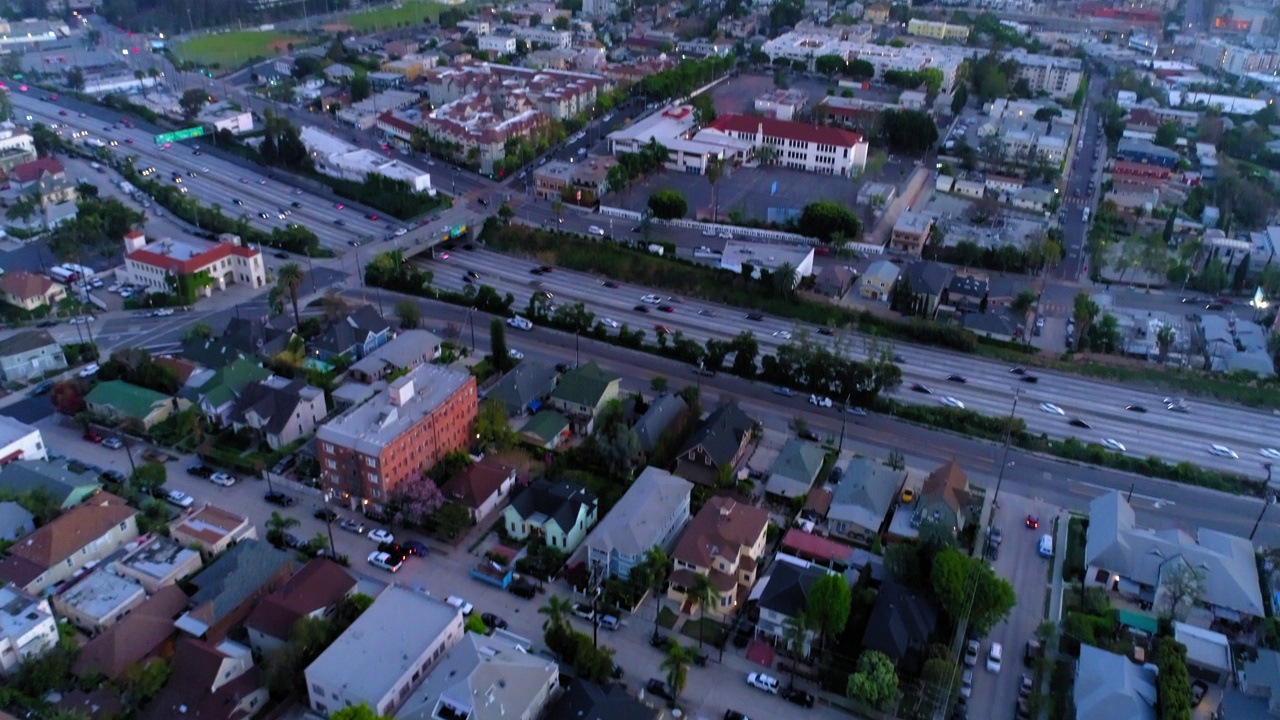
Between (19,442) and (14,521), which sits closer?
(14,521)

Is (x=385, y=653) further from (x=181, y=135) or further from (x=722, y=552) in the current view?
(x=181, y=135)

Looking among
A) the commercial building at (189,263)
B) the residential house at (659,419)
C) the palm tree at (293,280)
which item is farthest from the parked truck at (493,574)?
the commercial building at (189,263)

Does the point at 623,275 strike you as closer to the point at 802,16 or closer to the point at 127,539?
the point at 127,539

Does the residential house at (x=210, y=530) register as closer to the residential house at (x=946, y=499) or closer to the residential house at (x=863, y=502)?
the residential house at (x=863, y=502)

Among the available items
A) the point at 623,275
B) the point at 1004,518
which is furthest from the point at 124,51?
the point at 1004,518

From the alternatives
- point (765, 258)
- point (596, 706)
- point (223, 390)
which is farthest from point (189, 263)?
point (596, 706)
